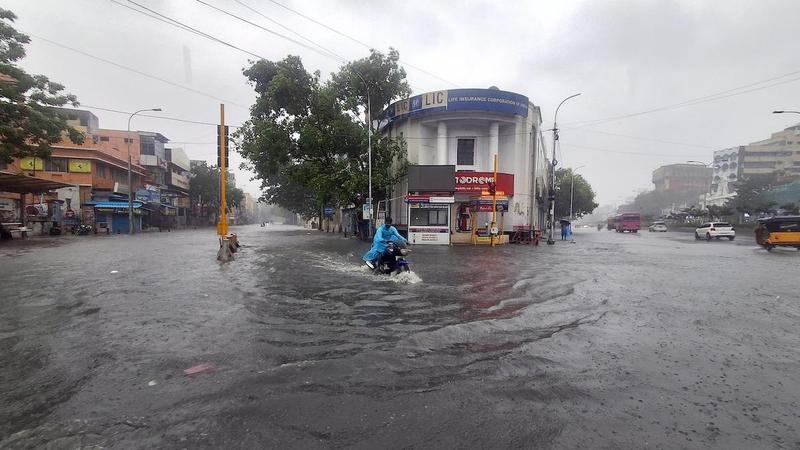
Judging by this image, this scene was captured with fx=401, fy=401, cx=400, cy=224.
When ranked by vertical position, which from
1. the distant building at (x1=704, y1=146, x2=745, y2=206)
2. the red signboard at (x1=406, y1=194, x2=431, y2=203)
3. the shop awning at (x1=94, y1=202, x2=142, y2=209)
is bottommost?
the shop awning at (x1=94, y1=202, x2=142, y2=209)

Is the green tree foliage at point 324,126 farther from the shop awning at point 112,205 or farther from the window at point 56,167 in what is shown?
the window at point 56,167

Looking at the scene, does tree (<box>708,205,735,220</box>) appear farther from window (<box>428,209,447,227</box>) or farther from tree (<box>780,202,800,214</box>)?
window (<box>428,209,447,227</box>)

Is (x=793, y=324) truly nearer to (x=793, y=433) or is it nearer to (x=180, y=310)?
(x=793, y=433)

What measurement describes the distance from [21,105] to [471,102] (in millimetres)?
24495

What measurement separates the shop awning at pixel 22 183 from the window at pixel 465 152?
2576 centimetres

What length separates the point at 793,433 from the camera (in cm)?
303

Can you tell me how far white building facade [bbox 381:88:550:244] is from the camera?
25.3m

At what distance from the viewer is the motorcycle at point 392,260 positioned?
419 inches

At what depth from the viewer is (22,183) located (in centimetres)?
2389

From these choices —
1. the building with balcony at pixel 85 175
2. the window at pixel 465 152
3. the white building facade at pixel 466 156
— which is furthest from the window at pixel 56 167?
the window at pixel 465 152

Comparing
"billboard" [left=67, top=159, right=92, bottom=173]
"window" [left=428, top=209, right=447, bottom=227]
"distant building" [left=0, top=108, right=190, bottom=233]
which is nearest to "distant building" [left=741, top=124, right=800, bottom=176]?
"window" [left=428, top=209, right=447, bottom=227]

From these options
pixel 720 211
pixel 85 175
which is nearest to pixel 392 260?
pixel 85 175

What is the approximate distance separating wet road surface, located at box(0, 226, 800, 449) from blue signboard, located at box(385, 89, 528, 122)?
19625 mm

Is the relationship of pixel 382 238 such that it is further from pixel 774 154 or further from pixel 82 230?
pixel 774 154
